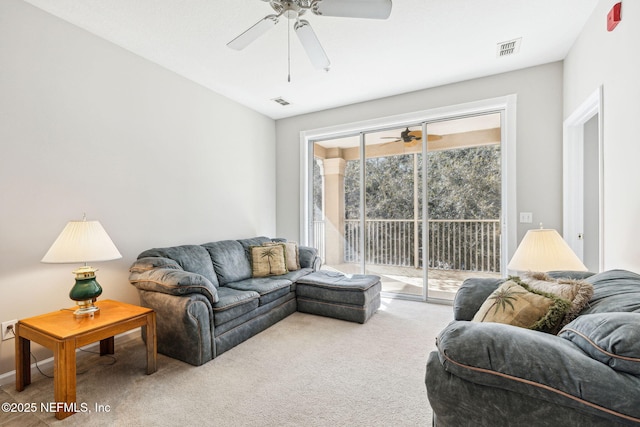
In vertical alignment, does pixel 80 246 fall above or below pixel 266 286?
above

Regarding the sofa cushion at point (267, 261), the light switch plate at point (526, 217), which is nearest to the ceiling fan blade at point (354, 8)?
the sofa cushion at point (267, 261)

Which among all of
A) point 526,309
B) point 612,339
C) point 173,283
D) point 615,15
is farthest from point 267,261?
point 615,15

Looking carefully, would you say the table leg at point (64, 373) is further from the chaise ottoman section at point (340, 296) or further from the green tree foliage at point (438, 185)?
the green tree foliage at point (438, 185)

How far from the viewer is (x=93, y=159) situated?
8.61 ft

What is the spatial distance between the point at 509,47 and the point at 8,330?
4.85m

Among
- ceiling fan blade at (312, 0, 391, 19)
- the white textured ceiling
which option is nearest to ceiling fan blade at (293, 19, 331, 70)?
ceiling fan blade at (312, 0, 391, 19)

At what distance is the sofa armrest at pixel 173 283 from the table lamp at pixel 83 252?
1.19 feet

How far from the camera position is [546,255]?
7.06 ft

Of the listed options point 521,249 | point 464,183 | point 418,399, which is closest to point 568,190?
point 464,183

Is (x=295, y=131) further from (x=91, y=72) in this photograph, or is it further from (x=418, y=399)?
(x=418, y=399)

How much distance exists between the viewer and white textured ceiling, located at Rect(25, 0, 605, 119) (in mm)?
2314

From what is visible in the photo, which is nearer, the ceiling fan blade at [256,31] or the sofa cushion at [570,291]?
the sofa cushion at [570,291]

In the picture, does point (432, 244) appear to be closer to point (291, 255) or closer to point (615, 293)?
point (291, 255)

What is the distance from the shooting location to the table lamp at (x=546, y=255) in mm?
2111
